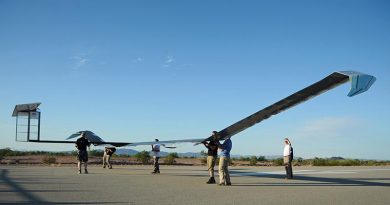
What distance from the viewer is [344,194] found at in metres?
11.3

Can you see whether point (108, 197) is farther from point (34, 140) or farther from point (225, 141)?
point (34, 140)

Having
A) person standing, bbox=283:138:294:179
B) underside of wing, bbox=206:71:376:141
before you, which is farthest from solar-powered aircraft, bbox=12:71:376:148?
person standing, bbox=283:138:294:179

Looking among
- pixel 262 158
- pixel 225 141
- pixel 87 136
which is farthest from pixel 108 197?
pixel 262 158

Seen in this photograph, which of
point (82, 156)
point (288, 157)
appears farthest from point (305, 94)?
point (82, 156)

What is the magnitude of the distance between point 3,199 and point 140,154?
34.3m

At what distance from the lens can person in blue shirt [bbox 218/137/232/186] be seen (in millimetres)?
13930

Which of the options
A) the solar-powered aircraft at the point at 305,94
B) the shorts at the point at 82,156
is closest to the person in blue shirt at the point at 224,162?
the solar-powered aircraft at the point at 305,94

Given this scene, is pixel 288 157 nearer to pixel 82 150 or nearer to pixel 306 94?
pixel 306 94

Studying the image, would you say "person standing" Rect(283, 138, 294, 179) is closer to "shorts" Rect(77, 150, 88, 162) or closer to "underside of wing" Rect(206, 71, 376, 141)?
"underside of wing" Rect(206, 71, 376, 141)

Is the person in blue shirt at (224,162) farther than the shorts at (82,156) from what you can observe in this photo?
No

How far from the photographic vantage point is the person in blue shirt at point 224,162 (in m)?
13.9

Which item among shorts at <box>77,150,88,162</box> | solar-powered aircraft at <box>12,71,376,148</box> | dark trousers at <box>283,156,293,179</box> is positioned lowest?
dark trousers at <box>283,156,293,179</box>

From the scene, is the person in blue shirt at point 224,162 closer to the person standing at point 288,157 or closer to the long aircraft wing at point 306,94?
the long aircraft wing at point 306,94

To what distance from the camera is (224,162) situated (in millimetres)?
14273
